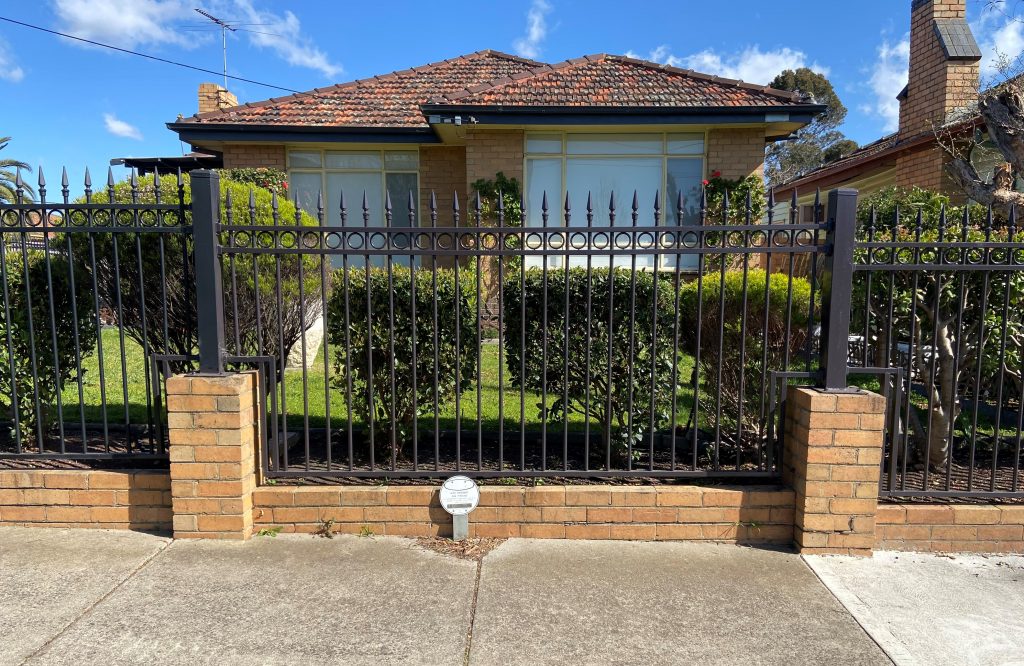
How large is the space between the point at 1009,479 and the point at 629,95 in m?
7.74

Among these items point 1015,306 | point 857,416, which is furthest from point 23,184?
point 1015,306

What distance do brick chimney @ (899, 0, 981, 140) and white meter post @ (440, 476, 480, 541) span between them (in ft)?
35.3

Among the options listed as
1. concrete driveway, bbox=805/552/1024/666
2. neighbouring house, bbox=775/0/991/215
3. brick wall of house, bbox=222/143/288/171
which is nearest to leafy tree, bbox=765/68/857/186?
neighbouring house, bbox=775/0/991/215

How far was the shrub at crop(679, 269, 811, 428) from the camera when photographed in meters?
4.37

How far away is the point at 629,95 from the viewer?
10344 millimetres

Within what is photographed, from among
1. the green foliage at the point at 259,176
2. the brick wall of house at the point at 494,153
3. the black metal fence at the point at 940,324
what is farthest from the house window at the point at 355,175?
the black metal fence at the point at 940,324

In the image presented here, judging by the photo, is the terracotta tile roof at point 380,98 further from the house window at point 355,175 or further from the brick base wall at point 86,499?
the brick base wall at point 86,499

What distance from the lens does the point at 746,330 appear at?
172 inches

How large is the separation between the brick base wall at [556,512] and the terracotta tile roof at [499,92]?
745 centimetres

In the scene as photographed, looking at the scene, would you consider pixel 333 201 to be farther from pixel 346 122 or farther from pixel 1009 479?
pixel 1009 479

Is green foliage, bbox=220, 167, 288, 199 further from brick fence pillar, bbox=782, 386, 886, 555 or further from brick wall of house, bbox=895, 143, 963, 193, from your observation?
brick wall of house, bbox=895, 143, 963, 193

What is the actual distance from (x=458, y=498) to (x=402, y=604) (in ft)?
2.46

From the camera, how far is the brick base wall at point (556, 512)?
375 centimetres

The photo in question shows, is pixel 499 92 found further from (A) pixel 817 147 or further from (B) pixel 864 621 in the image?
(A) pixel 817 147
